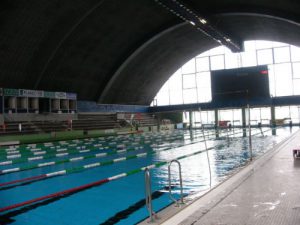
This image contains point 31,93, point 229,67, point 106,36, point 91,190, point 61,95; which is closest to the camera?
point 91,190

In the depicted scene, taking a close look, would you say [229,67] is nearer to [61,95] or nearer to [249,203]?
[61,95]

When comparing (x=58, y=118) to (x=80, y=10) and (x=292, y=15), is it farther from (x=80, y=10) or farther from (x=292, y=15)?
(x=292, y=15)

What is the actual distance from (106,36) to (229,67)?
1824cm

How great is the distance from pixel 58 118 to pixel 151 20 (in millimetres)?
11150

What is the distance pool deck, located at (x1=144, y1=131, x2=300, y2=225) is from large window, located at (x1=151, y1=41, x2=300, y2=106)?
3176 cm

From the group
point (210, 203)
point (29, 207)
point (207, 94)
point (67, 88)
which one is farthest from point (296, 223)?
point (207, 94)

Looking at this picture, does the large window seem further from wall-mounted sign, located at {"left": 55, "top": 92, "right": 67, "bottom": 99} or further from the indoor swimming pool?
the indoor swimming pool

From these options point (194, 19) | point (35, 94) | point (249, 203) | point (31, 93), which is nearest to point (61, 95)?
point (35, 94)

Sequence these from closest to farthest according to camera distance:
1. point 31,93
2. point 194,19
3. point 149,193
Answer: point 149,193
point 194,19
point 31,93

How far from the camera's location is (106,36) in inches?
1030

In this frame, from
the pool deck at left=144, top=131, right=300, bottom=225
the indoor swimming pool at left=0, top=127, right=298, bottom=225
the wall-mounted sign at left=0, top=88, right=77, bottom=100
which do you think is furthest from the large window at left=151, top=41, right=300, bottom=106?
the pool deck at left=144, top=131, right=300, bottom=225

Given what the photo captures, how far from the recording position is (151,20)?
26734 millimetres

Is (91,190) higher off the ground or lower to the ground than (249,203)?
lower

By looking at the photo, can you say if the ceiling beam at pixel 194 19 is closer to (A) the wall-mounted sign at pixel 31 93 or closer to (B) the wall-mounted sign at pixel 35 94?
(B) the wall-mounted sign at pixel 35 94
